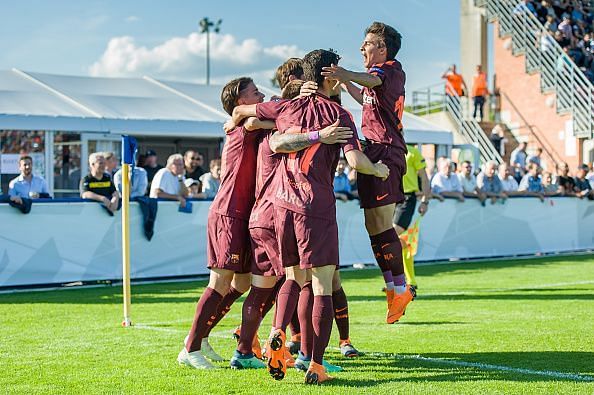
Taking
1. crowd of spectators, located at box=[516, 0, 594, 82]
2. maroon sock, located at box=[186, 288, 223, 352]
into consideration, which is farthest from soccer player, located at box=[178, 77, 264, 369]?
crowd of spectators, located at box=[516, 0, 594, 82]

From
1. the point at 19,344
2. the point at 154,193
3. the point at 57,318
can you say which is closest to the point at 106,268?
the point at 154,193

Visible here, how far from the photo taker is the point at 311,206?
5988 millimetres

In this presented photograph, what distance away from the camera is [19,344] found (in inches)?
307

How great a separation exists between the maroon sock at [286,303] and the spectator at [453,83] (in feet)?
80.1

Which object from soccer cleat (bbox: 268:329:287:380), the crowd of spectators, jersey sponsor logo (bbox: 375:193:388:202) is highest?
the crowd of spectators

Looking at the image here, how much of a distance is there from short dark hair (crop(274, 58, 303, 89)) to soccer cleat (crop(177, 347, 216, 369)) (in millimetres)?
2100

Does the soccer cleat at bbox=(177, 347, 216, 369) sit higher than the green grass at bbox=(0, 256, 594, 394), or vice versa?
the soccer cleat at bbox=(177, 347, 216, 369)

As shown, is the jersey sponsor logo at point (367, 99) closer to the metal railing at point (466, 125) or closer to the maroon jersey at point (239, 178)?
the maroon jersey at point (239, 178)

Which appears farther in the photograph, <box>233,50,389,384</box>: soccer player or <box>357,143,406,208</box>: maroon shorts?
<box>357,143,406,208</box>: maroon shorts

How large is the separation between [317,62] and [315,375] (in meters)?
2.13

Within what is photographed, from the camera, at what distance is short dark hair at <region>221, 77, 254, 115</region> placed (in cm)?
684

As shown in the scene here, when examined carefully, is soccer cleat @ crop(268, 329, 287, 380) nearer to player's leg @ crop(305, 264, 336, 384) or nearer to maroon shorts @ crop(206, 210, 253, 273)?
player's leg @ crop(305, 264, 336, 384)

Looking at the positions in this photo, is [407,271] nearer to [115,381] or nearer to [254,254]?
[254,254]

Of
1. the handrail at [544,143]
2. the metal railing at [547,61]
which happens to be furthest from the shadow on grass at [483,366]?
the handrail at [544,143]
